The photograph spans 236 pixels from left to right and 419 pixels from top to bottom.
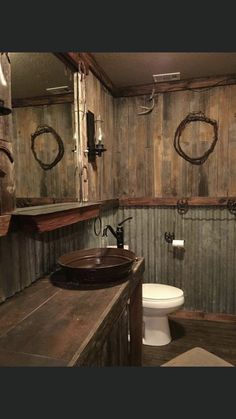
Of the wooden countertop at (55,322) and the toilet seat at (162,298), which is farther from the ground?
the wooden countertop at (55,322)

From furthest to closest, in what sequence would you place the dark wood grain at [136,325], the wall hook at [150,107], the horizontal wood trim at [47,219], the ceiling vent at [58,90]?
1. the wall hook at [150,107]
2. the dark wood grain at [136,325]
3. the ceiling vent at [58,90]
4. the horizontal wood trim at [47,219]

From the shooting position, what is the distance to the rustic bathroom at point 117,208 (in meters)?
1.11

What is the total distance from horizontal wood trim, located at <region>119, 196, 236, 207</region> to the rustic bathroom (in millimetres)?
11

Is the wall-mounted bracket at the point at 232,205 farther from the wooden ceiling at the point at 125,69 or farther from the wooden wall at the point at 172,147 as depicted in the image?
the wooden ceiling at the point at 125,69

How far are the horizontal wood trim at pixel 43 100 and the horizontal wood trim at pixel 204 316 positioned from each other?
229cm

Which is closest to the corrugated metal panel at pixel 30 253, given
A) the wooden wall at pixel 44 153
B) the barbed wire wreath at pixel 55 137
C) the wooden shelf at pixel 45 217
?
the wooden shelf at pixel 45 217

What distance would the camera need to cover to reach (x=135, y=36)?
1397 mm

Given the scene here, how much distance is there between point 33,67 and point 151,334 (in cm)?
217

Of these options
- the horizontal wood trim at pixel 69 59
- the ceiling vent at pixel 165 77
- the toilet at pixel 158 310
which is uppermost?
the ceiling vent at pixel 165 77

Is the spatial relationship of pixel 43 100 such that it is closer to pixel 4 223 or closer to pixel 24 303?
pixel 4 223

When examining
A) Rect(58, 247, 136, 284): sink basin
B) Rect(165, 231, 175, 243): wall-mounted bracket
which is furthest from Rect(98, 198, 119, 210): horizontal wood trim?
Rect(58, 247, 136, 284): sink basin

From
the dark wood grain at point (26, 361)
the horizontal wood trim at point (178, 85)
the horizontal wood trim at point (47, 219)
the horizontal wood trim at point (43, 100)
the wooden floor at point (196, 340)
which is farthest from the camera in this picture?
the horizontal wood trim at point (178, 85)

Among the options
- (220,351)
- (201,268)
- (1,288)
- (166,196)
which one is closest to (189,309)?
(201,268)

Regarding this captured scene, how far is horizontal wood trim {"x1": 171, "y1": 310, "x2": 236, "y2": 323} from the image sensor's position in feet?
8.97
